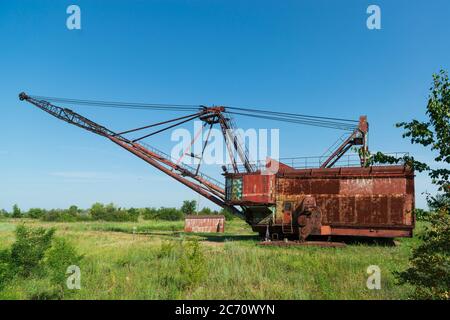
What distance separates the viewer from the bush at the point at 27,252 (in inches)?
415

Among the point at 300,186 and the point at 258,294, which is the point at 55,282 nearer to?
the point at 258,294

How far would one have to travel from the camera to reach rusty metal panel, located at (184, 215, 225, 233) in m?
31.8

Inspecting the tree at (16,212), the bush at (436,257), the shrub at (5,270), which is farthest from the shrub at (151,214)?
the bush at (436,257)

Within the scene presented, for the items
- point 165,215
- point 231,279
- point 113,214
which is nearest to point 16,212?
point 113,214

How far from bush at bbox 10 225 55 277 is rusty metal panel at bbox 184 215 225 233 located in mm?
20617

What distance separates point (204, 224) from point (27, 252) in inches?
859

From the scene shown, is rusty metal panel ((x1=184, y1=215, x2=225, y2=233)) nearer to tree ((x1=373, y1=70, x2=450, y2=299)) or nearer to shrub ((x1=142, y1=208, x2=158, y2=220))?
tree ((x1=373, y1=70, x2=450, y2=299))

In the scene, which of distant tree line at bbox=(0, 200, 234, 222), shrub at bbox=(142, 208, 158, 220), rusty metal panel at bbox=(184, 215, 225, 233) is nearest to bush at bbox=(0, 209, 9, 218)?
distant tree line at bbox=(0, 200, 234, 222)

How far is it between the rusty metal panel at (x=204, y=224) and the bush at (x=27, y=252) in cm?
2062

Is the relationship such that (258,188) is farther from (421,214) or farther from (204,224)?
(421,214)

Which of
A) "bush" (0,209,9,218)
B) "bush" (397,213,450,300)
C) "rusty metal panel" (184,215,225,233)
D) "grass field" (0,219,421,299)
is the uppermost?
"bush" (397,213,450,300)
